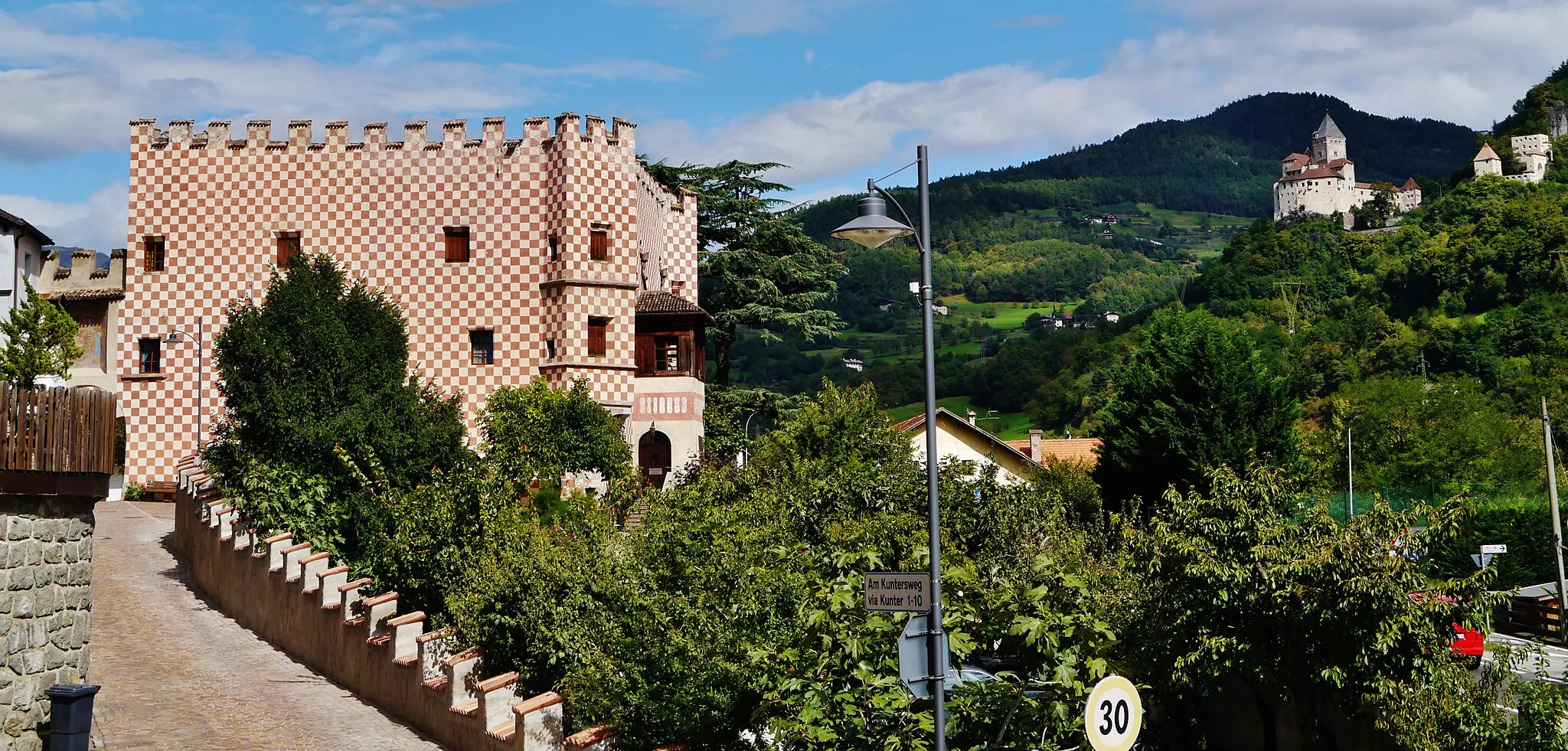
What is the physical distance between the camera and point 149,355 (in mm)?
51469

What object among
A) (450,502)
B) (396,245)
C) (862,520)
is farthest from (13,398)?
(396,245)

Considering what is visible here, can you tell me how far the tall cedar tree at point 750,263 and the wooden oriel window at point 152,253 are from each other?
1867 cm

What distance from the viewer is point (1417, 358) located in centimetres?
14600

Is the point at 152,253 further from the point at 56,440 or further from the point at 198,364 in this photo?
the point at 56,440

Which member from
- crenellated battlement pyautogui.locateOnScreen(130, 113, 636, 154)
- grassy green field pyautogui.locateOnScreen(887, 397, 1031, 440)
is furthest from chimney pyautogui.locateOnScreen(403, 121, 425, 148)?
grassy green field pyautogui.locateOnScreen(887, 397, 1031, 440)

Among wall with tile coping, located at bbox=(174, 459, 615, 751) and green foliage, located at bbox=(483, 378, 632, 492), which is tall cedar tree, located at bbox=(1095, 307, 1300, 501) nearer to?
green foliage, located at bbox=(483, 378, 632, 492)

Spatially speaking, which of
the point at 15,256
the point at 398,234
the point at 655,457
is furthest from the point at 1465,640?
the point at 15,256

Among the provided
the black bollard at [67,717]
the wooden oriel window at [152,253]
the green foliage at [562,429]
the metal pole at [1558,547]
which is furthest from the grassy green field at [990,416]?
the black bollard at [67,717]

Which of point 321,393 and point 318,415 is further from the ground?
point 321,393

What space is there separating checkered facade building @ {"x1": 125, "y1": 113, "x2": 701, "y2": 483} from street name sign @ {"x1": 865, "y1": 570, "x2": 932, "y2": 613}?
1326 inches

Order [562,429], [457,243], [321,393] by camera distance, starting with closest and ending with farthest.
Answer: [321,393] → [562,429] → [457,243]

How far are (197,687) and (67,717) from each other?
415 inches

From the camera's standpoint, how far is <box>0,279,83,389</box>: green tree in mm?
36938

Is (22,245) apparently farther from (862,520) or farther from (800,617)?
(800,617)
